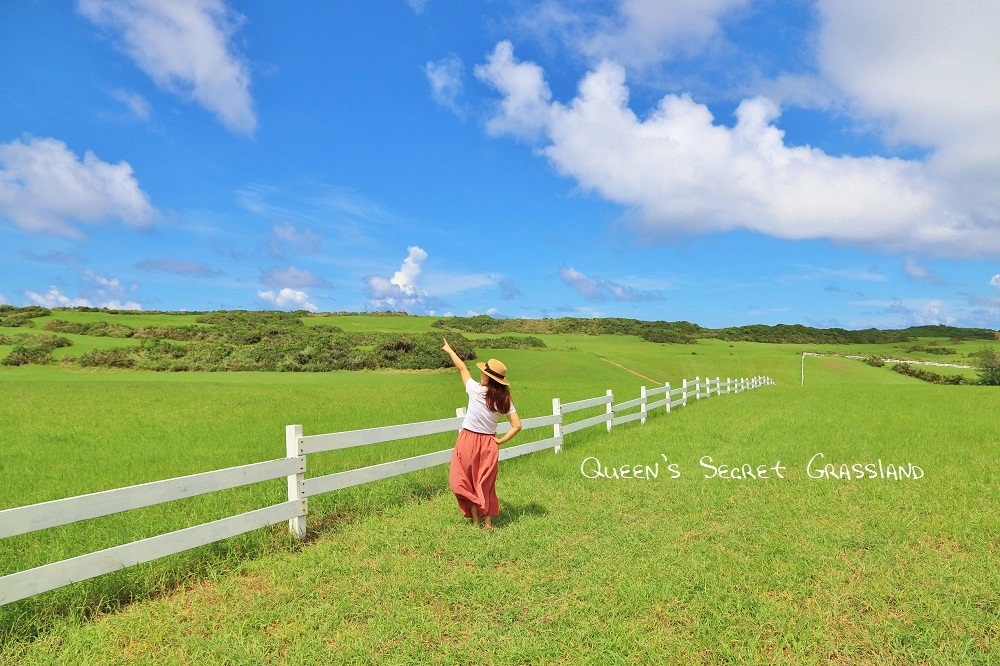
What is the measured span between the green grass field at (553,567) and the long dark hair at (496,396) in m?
1.37

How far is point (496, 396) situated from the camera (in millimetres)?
6930

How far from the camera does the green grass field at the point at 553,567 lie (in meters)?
4.16

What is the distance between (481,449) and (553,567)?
1740mm

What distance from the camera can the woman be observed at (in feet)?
22.3

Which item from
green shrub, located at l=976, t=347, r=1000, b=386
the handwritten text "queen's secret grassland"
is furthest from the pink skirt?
green shrub, located at l=976, t=347, r=1000, b=386

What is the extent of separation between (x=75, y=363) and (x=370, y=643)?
43.8 m

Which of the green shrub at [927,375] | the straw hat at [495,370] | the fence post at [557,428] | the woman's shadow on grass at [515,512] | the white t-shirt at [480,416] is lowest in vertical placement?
the green shrub at [927,375]

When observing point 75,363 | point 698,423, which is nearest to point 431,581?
point 698,423

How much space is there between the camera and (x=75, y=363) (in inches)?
1527

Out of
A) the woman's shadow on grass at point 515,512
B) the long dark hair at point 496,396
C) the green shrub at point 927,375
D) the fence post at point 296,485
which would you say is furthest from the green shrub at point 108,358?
the green shrub at point 927,375

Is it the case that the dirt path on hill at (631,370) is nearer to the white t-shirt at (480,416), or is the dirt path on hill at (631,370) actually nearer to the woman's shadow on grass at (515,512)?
the woman's shadow on grass at (515,512)

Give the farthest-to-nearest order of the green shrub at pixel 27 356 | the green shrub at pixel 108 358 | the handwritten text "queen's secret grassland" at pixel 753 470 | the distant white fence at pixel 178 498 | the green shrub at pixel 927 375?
the green shrub at pixel 927 375, the green shrub at pixel 108 358, the green shrub at pixel 27 356, the handwritten text "queen's secret grassland" at pixel 753 470, the distant white fence at pixel 178 498

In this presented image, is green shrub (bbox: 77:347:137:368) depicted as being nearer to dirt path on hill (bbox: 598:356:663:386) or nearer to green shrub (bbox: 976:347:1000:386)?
dirt path on hill (bbox: 598:356:663:386)

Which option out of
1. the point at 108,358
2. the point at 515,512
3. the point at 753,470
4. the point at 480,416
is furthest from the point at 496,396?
the point at 108,358
